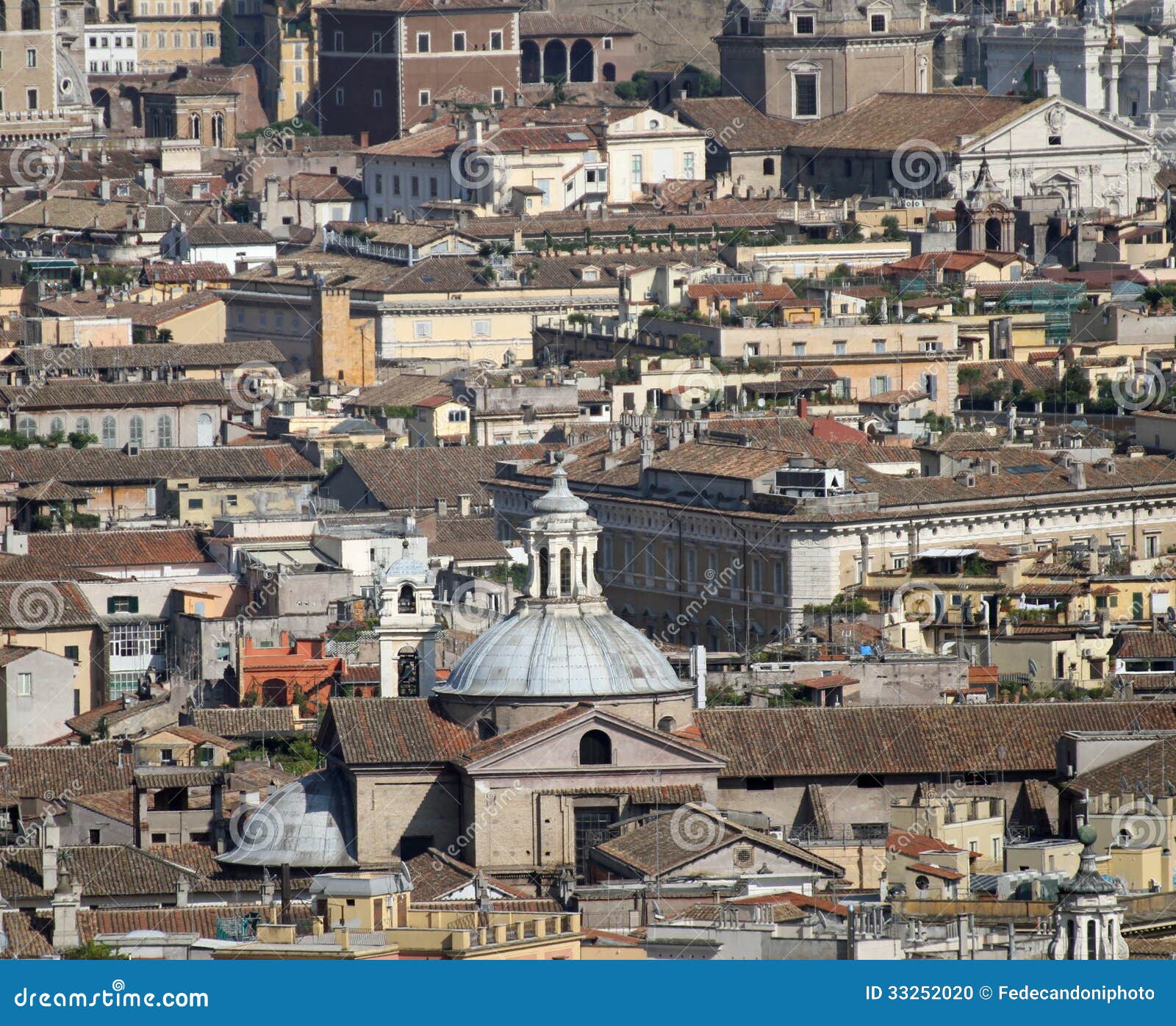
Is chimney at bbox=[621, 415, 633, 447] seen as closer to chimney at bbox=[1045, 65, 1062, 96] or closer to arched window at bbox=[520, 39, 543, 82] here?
chimney at bbox=[1045, 65, 1062, 96]

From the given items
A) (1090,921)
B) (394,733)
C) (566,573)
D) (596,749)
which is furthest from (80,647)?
(1090,921)

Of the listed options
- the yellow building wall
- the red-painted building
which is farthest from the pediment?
the yellow building wall

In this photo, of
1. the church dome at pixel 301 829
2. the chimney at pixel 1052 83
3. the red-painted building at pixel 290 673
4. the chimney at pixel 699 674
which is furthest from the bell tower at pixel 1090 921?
the chimney at pixel 1052 83

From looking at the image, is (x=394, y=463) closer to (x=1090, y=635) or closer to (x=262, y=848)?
(x=1090, y=635)

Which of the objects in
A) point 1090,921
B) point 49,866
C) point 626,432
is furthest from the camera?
point 626,432

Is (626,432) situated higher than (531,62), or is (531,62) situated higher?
(531,62)

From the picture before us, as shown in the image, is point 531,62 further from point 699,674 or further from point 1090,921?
point 1090,921
